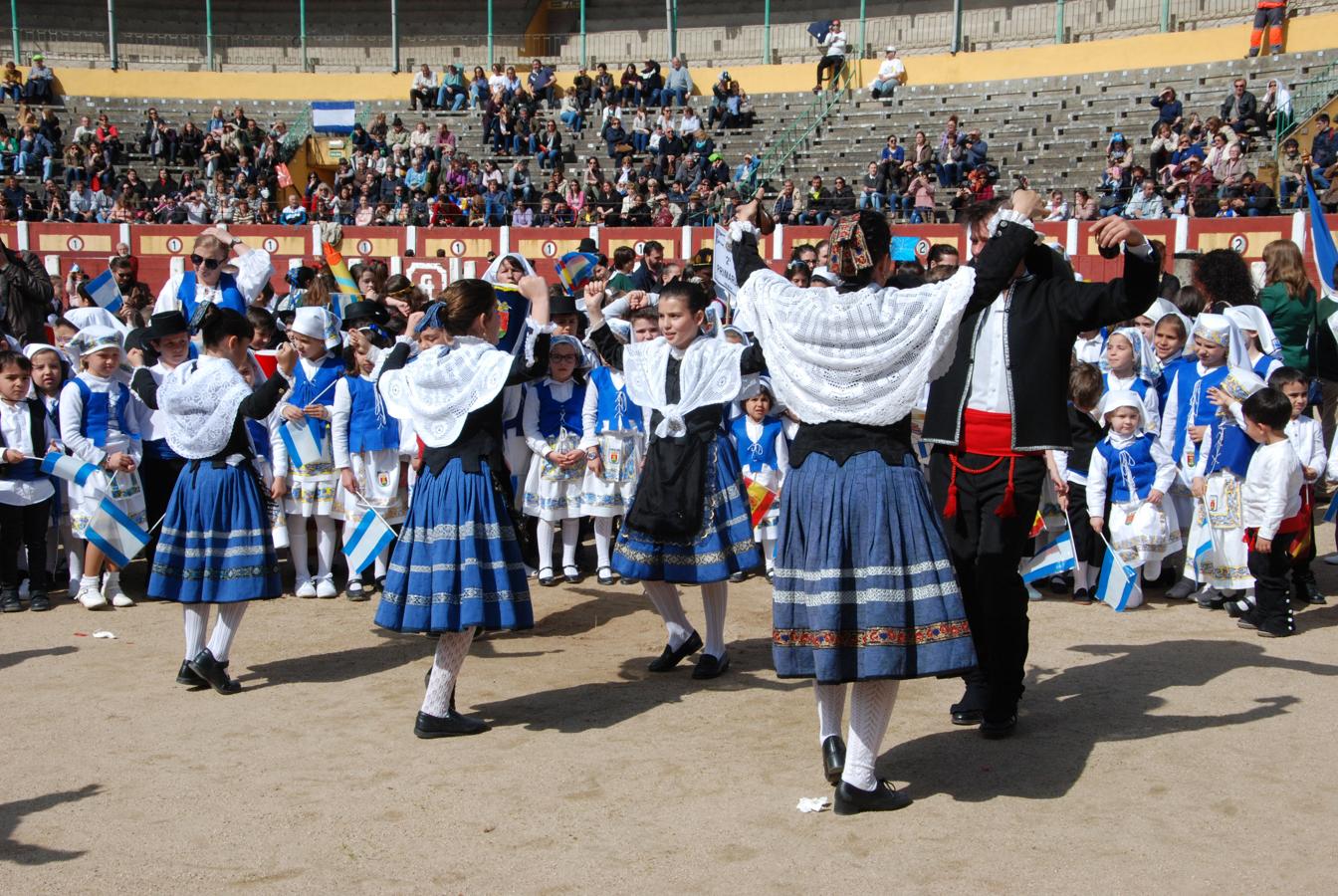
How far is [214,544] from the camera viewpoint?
612 cm

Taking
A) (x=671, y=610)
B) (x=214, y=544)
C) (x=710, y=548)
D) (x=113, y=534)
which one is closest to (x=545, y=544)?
(x=671, y=610)

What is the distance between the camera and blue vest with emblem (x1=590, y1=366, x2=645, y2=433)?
8.62 metres

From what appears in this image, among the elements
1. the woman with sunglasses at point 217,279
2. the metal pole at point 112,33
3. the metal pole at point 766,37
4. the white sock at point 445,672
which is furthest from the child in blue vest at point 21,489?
the metal pole at point 112,33

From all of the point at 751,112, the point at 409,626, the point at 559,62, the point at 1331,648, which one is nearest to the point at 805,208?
the point at 751,112

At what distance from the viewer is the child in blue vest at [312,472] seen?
26.8 ft

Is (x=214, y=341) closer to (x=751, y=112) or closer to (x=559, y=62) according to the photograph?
(x=751, y=112)

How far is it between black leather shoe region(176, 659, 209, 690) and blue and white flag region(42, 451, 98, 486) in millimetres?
2105

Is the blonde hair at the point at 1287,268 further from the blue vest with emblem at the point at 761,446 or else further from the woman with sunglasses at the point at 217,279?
the woman with sunglasses at the point at 217,279

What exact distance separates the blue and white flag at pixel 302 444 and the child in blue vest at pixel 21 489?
4.55ft

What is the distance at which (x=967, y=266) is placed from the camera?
4520 millimetres

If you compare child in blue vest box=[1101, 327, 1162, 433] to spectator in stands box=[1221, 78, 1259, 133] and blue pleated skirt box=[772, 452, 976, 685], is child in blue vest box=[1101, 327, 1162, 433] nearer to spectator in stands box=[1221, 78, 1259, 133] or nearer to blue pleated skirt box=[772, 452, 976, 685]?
blue pleated skirt box=[772, 452, 976, 685]

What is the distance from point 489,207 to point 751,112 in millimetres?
6434

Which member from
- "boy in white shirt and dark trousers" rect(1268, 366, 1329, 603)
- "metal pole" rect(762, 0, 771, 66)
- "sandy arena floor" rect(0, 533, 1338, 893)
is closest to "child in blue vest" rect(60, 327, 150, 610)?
"sandy arena floor" rect(0, 533, 1338, 893)

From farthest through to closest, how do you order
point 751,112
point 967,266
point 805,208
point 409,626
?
1. point 751,112
2. point 805,208
3. point 409,626
4. point 967,266
